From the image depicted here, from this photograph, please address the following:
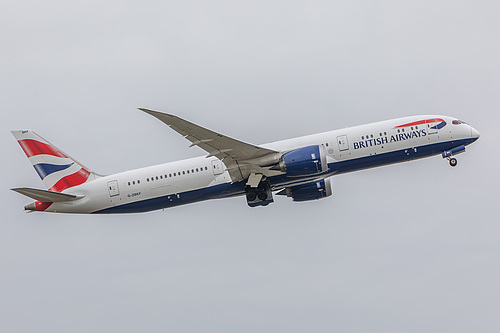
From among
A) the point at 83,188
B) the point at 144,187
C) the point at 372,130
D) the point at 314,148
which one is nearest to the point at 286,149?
the point at 314,148

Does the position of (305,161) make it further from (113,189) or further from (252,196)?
(113,189)

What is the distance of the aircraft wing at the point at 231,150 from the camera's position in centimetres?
4725

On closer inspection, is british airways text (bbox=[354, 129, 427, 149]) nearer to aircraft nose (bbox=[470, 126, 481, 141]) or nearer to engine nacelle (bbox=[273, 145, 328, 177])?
engine nacelle (bbox=[273, 145, 328, 177])

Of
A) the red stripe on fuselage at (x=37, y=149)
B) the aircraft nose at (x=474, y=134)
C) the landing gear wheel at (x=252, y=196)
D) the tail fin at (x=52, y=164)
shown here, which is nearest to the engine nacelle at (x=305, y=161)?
the landing gear wheel at (x=252, y=196)

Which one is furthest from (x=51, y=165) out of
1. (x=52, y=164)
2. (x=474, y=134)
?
(x=474, y=134)

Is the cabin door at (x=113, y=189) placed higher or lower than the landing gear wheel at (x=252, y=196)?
higher

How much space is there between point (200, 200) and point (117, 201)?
6014mm

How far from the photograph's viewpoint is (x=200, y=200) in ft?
173

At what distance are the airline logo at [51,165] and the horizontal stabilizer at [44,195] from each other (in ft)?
4.60

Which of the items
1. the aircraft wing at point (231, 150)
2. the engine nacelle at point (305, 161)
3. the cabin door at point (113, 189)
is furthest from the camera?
the cabin door at point (113, 189)

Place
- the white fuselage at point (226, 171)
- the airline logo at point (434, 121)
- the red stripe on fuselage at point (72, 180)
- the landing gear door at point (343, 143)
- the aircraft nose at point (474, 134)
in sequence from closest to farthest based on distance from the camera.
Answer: the landing gear door at point (343, 143) < the white fuselage at point (226, 171) < the airline logo at point (434, 121) < the aircraft nose at point (474, 134) < the red stripe on fuselage at point (72, 180)

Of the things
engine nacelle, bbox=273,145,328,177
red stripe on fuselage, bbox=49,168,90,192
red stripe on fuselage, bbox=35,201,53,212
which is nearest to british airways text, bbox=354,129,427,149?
engine nacelle, bbox=273,145,328,177

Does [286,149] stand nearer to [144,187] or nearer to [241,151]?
[241,151]

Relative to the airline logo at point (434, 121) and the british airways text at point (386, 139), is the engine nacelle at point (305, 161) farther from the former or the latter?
the airline logo at point (434, 121)
